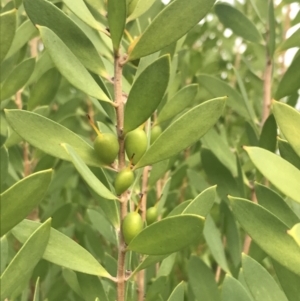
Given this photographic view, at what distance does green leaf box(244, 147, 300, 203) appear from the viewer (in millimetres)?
252

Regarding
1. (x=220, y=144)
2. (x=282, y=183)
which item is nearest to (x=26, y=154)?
(x=220, y=144)

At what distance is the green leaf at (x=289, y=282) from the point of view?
293mm

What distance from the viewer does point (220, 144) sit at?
48cm

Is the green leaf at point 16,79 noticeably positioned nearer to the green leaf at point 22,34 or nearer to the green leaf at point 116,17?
the green leaf at point 22,34

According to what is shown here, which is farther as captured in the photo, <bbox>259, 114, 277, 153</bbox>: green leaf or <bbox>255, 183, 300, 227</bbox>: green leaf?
<bbox>259, 114, 277, 153</bbox>: green leaf

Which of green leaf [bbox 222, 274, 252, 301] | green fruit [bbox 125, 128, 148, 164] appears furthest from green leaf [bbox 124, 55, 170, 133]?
green leaf [bbox 222, 274, 252, 301]

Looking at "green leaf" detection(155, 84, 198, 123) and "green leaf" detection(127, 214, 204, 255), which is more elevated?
"green leaf" detection(155, 84, 198, 123)

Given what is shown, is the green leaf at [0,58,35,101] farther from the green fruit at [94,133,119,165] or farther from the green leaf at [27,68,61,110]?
the green fruit at [94,133,119,165]

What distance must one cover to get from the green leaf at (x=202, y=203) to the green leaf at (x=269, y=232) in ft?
0.08

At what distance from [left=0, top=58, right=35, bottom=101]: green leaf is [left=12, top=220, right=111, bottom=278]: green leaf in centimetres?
17

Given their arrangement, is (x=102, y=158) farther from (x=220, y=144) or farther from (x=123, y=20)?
(x=220, y=144)

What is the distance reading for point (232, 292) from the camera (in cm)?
30

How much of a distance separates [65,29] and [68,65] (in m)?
0.03

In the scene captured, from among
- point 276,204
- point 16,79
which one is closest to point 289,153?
point 276,204
